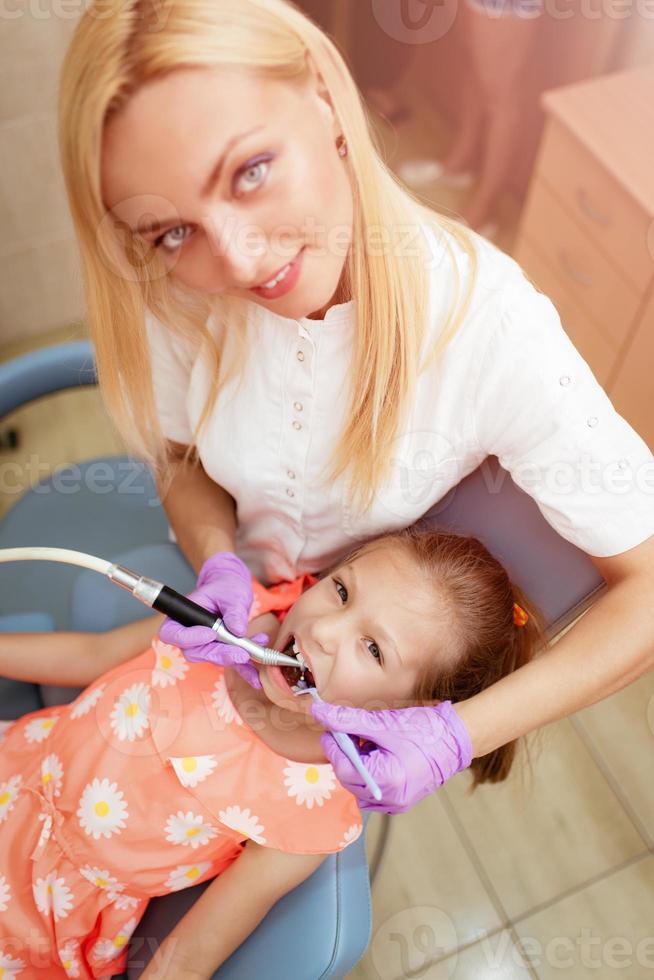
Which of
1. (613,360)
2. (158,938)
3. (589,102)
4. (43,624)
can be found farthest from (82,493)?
(589,102)

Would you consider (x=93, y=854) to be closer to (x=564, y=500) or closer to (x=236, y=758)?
(x=236, y=758)

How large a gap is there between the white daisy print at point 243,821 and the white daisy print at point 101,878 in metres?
0.17

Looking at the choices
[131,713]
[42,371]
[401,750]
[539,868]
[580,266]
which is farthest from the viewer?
[580,266]

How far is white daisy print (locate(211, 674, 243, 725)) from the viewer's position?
3.71 feet

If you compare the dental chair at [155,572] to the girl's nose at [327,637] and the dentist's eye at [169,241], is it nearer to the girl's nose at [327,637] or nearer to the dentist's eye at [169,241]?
the girl's nose at [327,637]

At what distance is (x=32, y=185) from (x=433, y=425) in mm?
1404

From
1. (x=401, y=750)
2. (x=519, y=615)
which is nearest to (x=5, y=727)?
(x=401, y=750)

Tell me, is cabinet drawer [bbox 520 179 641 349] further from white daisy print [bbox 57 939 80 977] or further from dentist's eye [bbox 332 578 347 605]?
white daisy print [bbox 57 939 80 977]

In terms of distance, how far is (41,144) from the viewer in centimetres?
191

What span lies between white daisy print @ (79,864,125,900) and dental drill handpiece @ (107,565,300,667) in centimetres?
35

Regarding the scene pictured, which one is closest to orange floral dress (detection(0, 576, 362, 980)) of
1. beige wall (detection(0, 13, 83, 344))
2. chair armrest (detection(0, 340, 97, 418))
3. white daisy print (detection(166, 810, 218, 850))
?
white daisy print (detection(166, 810, 218, 850))

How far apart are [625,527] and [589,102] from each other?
1.34m

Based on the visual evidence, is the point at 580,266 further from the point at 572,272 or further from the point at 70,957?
the point at 70,957

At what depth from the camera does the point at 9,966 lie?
1105 millimetres
